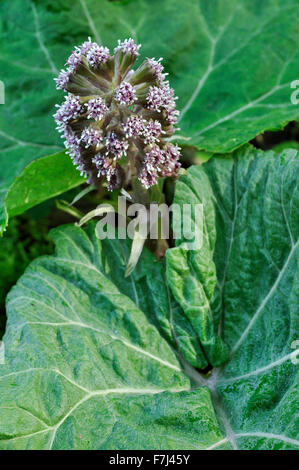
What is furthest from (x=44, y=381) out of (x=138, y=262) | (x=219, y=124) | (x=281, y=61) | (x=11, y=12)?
(x=11, y=12)

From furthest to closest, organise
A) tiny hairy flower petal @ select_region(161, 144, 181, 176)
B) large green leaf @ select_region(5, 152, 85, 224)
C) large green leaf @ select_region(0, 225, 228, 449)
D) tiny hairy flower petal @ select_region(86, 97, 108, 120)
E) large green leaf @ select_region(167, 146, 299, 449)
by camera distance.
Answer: large green leaf @ select_region(5, 152, 85, 224), tiny hairy flower petal @ select_region(161, 144, 181, 176), tiny hairy flower petal @ select_region(86, 97, 108, 120), large green leaf @ select_region(167, 146, 299, 449), large green leaf @ select_region(0, 225, 228, 449)

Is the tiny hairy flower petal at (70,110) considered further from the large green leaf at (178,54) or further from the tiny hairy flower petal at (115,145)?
the large green leaf at (178,54)

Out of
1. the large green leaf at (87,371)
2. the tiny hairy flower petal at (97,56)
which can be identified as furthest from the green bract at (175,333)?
the tiny hairy flower petal at (97,56)

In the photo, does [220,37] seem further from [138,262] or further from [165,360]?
[165,360]

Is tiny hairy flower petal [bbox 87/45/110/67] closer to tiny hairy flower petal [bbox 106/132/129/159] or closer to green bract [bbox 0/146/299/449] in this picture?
tiny hairy flower petal [bbox 106/132/129/159]

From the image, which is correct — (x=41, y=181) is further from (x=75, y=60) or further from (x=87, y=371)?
(x=87, y=371)

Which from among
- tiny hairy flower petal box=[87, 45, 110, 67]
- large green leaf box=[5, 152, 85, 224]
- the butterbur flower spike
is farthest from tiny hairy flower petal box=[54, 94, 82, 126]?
large green leaf box=[5, 152, 85, 224]

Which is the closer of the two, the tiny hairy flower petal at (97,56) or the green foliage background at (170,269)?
the green foliage background at (170,269)

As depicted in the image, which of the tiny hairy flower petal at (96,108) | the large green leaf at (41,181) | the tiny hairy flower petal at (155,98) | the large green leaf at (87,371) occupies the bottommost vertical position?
the large green leaf at (87,371)
